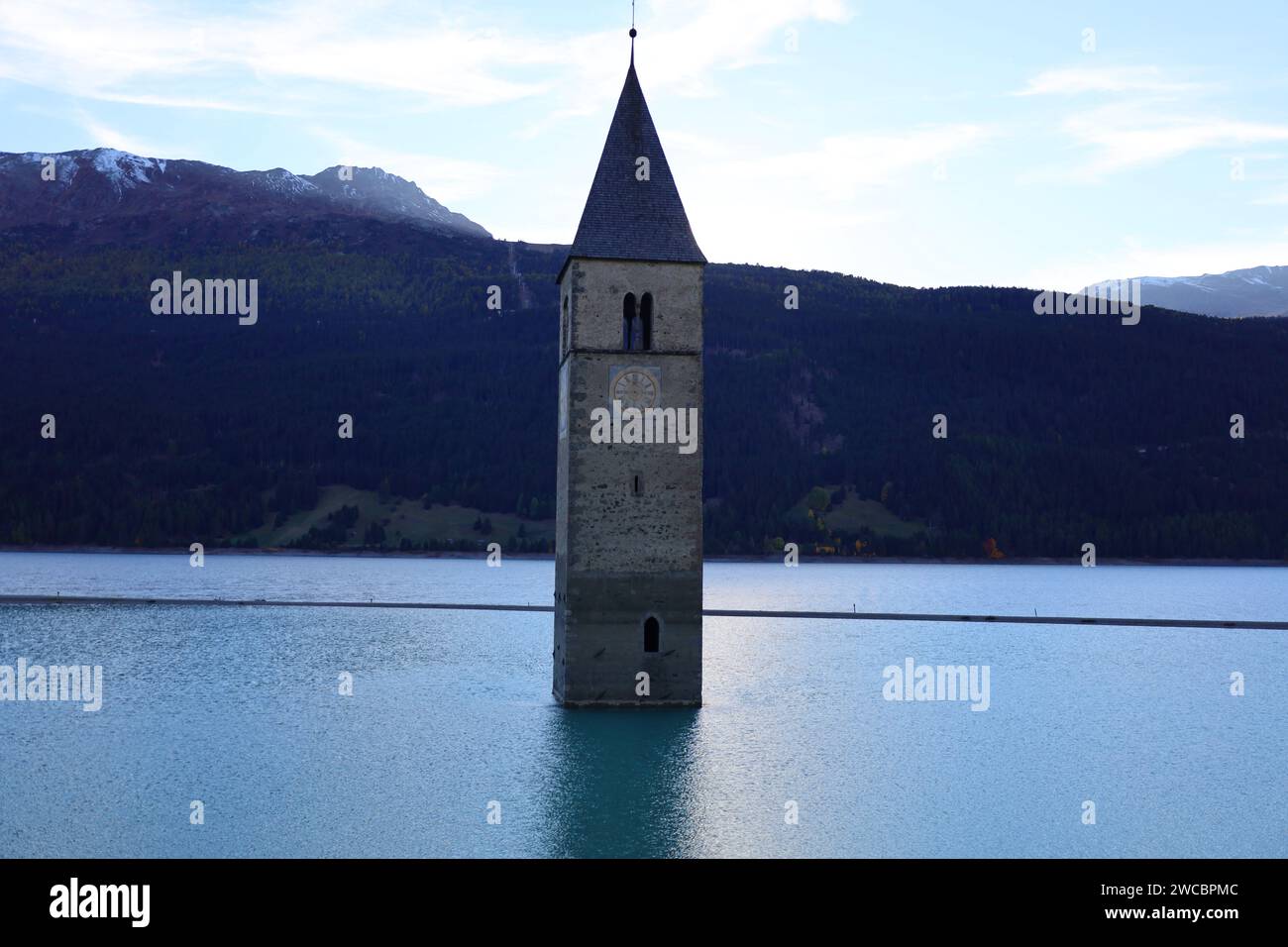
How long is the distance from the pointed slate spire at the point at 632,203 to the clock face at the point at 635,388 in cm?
410

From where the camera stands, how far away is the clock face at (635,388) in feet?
148

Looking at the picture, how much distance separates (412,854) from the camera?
29453 mm

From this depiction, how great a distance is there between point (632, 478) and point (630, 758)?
10273 mm

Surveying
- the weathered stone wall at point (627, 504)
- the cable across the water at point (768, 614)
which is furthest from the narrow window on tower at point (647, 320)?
the cable across the water at point (768, 614)

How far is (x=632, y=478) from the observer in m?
45.6

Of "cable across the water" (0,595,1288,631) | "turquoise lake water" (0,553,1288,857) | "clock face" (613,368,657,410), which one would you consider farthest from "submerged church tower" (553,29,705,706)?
"cable across the water" (0,595,1288,631)

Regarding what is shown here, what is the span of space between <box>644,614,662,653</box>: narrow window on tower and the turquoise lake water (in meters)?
2.28

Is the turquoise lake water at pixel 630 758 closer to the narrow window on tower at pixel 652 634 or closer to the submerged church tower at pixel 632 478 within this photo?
the submerged church tower at pixel 632 478

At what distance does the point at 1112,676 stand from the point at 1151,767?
3002cm

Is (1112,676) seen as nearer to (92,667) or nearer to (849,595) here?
(92,667)

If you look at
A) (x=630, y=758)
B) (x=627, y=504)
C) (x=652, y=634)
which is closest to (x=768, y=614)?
(x=652, y=634)

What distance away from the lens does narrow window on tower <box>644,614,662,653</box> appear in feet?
150

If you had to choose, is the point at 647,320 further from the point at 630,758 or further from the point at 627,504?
the point at 630,758
